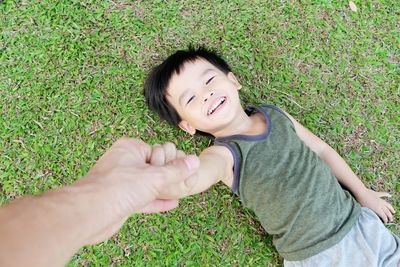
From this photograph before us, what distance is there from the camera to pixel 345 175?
8.53 ft

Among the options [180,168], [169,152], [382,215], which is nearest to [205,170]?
[169,152]

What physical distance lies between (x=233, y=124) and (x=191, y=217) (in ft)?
2.40

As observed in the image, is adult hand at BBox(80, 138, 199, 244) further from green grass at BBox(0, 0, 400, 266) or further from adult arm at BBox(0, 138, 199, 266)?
green grass at BBox(0, 0, 400, 266)

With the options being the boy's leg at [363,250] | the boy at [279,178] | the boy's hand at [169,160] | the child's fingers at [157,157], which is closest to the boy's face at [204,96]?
the boy at [279,178]

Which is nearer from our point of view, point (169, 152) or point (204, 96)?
point (169, 152)

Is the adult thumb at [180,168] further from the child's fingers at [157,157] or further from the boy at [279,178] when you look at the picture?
the boy at [279,178]

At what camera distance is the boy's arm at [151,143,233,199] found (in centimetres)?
158

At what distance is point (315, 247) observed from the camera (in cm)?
231

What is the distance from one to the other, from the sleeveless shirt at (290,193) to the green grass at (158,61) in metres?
0.38

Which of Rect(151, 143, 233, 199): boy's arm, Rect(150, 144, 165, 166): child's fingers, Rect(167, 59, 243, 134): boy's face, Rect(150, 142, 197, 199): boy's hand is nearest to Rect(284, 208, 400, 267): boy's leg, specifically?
Rect(151, 143, 233, 199): boy's arm

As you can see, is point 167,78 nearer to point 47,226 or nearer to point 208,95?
point 208,95

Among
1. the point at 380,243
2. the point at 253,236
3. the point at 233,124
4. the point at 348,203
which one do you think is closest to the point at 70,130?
the point at 233,124

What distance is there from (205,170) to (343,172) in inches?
42.4

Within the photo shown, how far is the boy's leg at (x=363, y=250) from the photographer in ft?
7.42
